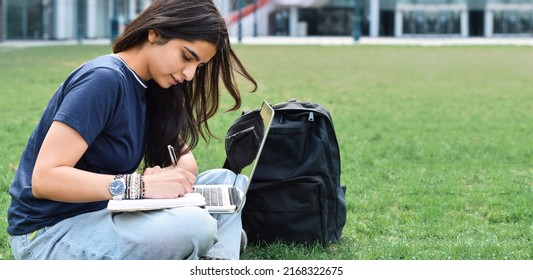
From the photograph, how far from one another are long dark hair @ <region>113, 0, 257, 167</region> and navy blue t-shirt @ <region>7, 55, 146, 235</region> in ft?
0.44

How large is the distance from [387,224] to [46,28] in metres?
42.2

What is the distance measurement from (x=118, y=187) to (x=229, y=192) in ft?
2.66

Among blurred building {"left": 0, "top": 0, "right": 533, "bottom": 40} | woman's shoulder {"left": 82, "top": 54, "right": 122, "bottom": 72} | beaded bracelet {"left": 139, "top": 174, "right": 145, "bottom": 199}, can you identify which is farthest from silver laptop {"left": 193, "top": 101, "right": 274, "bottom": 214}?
blurred building {"left": 0, "top": 0, "right": 533, "bottom": 40}

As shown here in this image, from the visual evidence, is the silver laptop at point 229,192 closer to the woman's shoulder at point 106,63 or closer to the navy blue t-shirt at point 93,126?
the navy blue t-shirt at point 93,126

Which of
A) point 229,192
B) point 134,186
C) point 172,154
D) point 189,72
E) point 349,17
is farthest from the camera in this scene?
point 349,17

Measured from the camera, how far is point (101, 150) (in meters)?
3.26

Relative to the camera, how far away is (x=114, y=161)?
3316 millimetres

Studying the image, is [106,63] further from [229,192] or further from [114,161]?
[229,192]

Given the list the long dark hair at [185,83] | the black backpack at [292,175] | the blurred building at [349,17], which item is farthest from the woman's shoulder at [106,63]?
the blurred building at [349,17]

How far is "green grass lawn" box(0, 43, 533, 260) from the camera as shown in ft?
15.1

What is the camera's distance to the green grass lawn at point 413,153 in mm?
4594

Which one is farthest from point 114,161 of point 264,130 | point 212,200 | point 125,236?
point 264,130

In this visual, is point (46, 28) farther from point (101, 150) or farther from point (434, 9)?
point (101, 150)
